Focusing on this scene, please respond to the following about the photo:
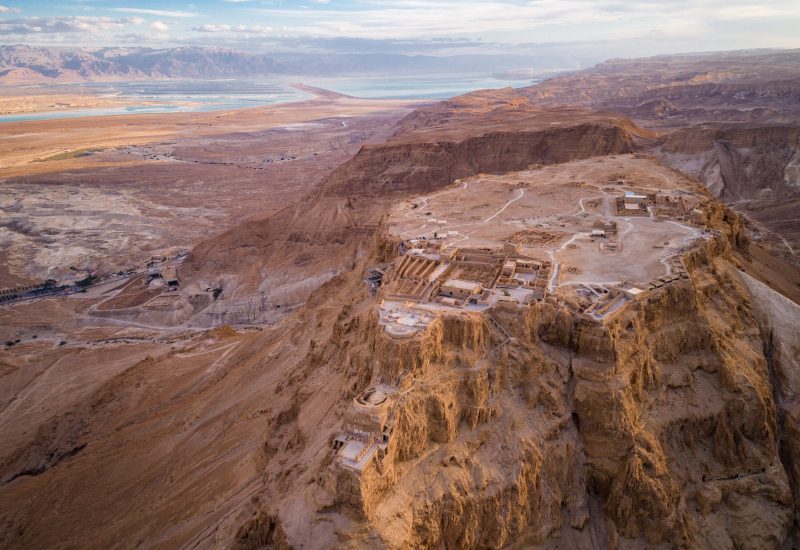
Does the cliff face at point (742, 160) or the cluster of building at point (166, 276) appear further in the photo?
the cliff face at point (742, 160)

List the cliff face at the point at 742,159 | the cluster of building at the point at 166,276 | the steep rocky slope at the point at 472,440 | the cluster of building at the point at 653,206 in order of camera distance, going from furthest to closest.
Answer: the cliff face at the point at 742,159 < the cluster of building at the point at 166,276 < the cluster of building at the point at 653,206 < the steep rocky slope at the point at 472,440

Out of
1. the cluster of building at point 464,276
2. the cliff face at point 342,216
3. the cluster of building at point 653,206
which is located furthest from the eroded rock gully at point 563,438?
the cliff face at point 342,216

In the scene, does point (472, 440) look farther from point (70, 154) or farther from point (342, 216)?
point (70, 154)

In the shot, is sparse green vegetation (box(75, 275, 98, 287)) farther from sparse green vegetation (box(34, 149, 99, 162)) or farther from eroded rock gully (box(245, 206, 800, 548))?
sparse green vegetation (box(34, 149, 99, 162))

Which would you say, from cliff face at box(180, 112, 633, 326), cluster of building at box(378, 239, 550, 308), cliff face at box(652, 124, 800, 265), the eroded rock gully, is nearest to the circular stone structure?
the eroded rock gully

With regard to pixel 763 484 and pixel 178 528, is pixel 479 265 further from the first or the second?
pixel 178 528

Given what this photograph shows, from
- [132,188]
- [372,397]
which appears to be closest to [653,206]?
[372,397]

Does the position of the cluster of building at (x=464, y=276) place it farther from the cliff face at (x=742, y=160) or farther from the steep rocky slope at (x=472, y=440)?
the cliff face at (x=742, y=160)
